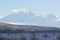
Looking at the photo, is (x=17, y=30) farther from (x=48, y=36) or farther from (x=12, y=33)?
(x=48, y=36)

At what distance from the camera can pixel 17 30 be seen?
27484mm

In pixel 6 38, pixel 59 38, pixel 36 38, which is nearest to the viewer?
pixel 6 38

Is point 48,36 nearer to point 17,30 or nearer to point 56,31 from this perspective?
point 56,31

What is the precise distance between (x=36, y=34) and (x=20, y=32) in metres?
2.35

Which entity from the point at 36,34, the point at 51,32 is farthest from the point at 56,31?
the point at 36,34

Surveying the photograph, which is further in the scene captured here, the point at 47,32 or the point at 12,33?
the point at 47,32

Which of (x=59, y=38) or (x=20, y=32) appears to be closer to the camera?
(x=20, y=32)

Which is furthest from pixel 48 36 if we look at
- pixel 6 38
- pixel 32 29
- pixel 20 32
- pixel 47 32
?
pixel 6 38

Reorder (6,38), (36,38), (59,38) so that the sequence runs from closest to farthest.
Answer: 1. (6,38)
2. (36,38)
3. (59,38)

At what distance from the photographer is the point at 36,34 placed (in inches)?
1120

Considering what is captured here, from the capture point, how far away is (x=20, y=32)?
90.5ft

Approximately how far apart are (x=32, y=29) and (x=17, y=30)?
2.43 meters

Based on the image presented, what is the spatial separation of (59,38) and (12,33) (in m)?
7.51

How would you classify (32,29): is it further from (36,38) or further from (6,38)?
(6,38)
